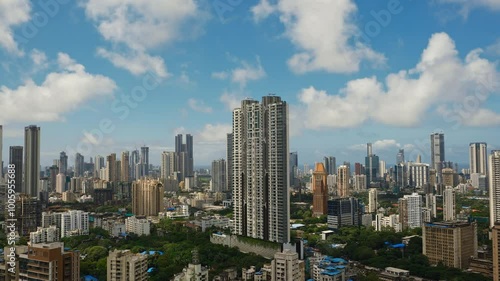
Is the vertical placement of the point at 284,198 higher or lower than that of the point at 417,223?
higher

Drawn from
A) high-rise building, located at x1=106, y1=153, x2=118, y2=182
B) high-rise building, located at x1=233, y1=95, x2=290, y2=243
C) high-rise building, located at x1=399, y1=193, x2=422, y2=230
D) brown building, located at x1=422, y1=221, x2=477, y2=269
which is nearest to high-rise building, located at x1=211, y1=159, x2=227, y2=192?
high-rise building, located at x1=106, y1=153, x2=118, y2=182

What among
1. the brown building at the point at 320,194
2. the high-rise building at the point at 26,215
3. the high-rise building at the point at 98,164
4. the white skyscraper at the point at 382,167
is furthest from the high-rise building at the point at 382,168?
the high-rise building at the point at 26,215

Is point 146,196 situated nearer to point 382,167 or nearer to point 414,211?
point 414,211

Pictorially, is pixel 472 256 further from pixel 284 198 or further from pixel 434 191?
pixel 434 191

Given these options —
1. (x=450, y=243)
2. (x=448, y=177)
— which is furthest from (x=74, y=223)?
(x=448, y=177)

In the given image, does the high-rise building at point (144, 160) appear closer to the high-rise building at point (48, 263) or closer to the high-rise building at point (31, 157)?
the high-rise building at point (31, 157)

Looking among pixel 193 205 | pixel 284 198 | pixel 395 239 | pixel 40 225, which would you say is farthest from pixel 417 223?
pixel 40 225

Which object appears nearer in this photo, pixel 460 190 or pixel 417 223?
pixel 417 223
